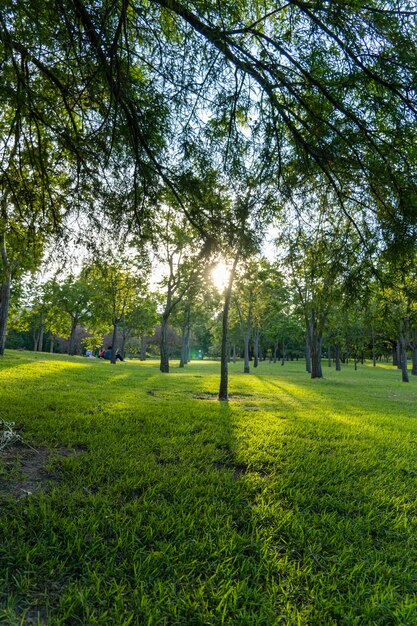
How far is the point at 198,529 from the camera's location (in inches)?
96.3

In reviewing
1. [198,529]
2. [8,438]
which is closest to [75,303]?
[8,438]

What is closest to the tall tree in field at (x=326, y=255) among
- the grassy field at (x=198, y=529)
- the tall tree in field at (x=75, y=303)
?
the grassy field at (x=198, y=529)

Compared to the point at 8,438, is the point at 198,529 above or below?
below

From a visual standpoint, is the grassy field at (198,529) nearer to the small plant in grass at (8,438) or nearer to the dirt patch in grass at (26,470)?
the dirt patch in grass at (26,470)

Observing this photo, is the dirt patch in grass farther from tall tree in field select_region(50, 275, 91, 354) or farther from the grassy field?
tall tree in field select_region(50, 275, 91, 354)

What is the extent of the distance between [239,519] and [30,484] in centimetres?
178

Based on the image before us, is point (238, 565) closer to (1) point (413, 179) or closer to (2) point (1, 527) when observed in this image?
(2) point (1, 527)

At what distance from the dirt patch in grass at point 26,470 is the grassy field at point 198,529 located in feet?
0.05

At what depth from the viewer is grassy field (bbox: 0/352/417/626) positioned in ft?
6.02

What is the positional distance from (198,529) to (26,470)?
1.73m

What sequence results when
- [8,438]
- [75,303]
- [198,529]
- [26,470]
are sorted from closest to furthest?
[198,529] → [26,470] → [8,438] → [75,303]

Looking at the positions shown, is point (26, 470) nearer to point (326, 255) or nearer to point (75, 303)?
point (326, 255)

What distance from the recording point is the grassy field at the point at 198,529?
1.83 metres

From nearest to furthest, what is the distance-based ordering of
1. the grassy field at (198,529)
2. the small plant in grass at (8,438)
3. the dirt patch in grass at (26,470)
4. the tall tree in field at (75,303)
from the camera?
the grassy field at (198,529), the dirt patch in grass at (26,470), the small plant in grass at (8,438), the tall tree in field at (75,303)
